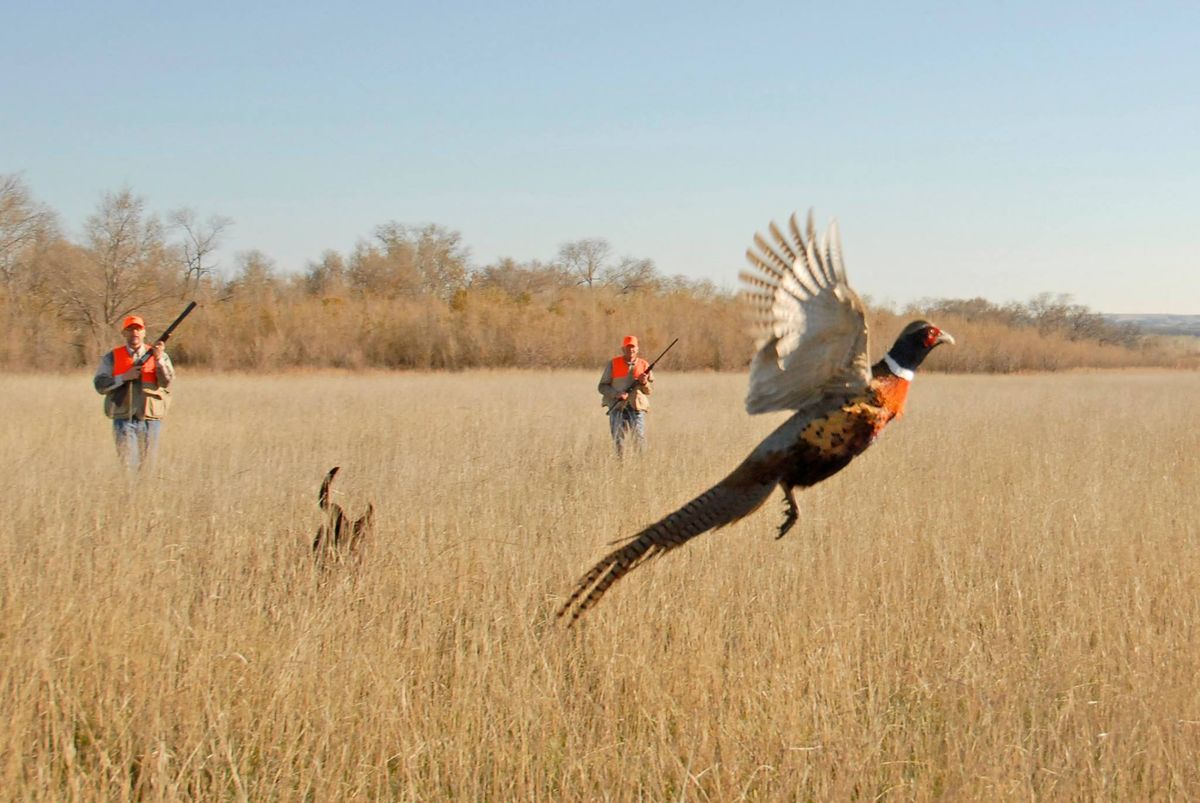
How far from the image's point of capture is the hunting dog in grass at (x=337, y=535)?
4.71m

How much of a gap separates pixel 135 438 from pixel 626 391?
184 inches

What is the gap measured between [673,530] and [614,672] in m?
0.63

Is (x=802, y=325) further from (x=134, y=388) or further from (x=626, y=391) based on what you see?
(x=134, y=388)

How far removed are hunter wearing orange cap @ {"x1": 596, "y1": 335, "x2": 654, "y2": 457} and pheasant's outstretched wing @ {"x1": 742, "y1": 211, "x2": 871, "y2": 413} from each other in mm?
5366

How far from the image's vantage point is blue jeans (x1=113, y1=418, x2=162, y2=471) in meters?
7.93

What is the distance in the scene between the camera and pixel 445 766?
3.08 metres

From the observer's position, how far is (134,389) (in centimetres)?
802

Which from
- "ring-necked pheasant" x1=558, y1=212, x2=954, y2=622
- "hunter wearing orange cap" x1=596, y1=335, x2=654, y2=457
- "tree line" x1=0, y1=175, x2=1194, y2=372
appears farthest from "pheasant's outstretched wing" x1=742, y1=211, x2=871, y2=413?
"tree line" x1=0, y1=175, x2=1194, y2=372

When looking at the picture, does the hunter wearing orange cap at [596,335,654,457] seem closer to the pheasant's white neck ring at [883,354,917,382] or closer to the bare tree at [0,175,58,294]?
the pheasant's white neck ring at [883,354,917,382]

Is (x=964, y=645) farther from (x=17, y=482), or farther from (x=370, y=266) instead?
(x=370, y=266)

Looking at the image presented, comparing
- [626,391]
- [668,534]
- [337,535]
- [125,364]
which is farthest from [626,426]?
[668,534]

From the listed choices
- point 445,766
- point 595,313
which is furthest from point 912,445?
point 595,313

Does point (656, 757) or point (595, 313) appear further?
point (595, 313)

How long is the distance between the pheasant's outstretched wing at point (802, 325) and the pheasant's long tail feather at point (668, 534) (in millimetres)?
556
